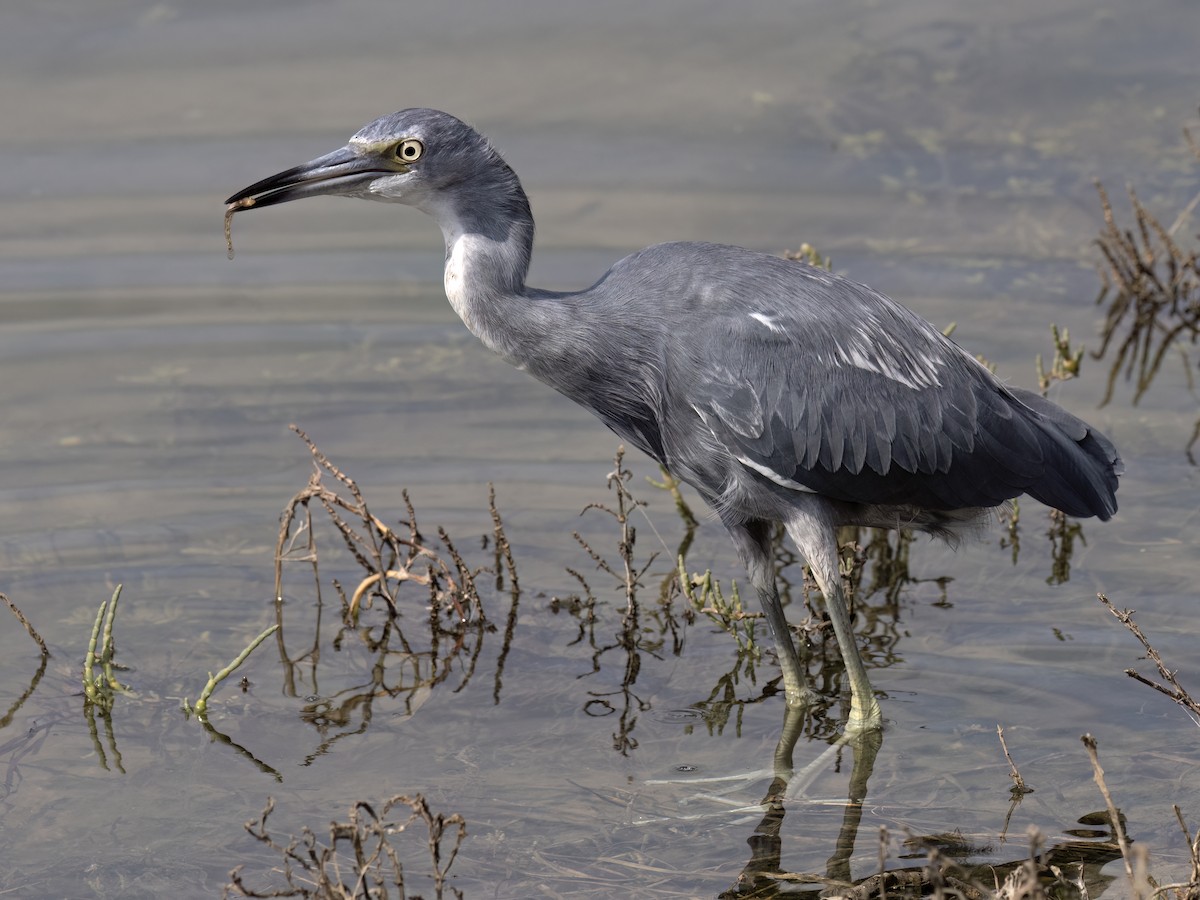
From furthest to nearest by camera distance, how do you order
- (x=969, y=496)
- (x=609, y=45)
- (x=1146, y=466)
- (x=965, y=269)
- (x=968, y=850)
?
(x=609, y=45), (x=965, y=269), (x=1146, y=466), (x=969, y=496), (x=968, y=850)

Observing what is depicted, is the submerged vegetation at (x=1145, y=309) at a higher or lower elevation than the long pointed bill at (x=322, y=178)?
lower

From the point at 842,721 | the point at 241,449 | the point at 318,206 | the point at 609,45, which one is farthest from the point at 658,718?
the point at 609,45

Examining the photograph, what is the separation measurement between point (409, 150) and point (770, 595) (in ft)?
7.04

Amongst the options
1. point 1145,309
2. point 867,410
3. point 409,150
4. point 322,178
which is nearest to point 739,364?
point 867,410

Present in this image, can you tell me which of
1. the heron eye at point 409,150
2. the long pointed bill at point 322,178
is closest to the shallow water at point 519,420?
the long pointed bill at point 322,178

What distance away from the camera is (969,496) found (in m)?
6.39

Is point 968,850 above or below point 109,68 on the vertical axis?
below

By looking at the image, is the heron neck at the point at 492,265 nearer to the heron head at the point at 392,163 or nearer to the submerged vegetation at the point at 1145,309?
the heron head at the point at 392,163

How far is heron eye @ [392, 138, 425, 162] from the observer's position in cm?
593

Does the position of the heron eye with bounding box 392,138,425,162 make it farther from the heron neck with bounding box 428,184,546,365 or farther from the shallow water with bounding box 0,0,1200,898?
the shallow water with bounding box 0,0,1200,898

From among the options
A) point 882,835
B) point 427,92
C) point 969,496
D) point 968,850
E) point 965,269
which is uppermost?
point 427,92

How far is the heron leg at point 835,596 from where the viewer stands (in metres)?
6.12

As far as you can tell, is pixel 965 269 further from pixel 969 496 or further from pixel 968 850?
pixel 968 850

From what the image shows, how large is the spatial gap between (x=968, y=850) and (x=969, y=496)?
135 centimetres
